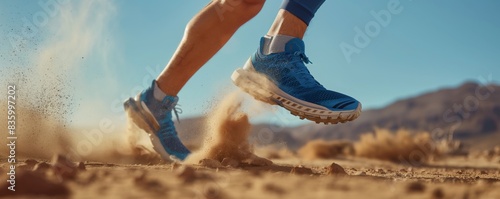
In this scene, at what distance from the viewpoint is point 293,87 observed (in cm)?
332

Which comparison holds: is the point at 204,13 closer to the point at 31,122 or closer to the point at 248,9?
the point at 248,9

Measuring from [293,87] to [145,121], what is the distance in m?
1.16

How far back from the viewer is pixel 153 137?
153 inches

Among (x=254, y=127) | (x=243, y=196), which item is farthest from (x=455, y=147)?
(x=243, y=196)

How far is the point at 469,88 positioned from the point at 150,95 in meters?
56.6

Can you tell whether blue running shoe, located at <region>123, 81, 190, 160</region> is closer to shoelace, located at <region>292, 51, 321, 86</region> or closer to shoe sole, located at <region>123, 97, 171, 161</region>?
shoe sole, located at <region>123, 97, 171, 161</region>

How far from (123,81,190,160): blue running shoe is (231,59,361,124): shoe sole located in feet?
2.20

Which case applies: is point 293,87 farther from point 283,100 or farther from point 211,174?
point 211,174

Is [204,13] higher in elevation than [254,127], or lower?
higher

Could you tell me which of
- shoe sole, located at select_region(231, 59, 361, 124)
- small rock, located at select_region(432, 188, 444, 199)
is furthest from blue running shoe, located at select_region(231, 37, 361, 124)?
small rock, located at select_region(432, 188, 444, 199)

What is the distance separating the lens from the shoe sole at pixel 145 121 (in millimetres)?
3857

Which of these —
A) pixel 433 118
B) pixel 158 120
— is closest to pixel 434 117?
pixel 433 118

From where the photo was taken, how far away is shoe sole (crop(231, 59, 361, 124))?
10.4 feet

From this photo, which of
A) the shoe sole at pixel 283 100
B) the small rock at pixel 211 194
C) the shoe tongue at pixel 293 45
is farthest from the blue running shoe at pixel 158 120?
the small rock at pixel 211 194
